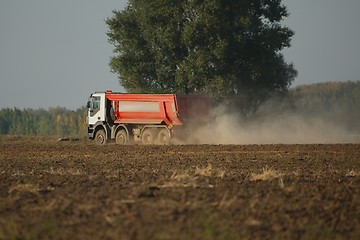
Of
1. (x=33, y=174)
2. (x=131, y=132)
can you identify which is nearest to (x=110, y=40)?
(x=131, y=132)

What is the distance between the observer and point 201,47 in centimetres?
6406

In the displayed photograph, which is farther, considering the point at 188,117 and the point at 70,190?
the point at 188,117

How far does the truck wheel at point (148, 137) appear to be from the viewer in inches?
1973

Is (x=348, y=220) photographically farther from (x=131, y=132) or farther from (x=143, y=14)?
(x=143, y=14)

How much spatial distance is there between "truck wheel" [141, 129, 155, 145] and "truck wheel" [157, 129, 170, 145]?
0.43m

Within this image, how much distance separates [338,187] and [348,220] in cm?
523

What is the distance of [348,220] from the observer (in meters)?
12.8

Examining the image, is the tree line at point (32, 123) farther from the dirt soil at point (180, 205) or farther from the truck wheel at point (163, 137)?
the dirt soil at point (180, 205)

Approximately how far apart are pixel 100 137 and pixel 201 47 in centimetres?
1400

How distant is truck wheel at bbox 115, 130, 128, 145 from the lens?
51575 millimetres

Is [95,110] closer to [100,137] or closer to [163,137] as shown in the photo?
[100,137]

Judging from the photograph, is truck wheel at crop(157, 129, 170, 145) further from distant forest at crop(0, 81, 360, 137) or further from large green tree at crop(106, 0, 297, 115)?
distant forest at crop(0, 81, 360, 137)

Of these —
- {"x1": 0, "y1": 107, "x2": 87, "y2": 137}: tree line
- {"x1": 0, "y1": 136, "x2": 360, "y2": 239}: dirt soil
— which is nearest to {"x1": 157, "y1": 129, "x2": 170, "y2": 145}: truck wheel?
{"x1": 0, "y1": 136, "x2": 360, "y2": 239}: dirt soil

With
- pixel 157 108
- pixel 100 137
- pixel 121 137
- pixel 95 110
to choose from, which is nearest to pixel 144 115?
pixel 157 108
